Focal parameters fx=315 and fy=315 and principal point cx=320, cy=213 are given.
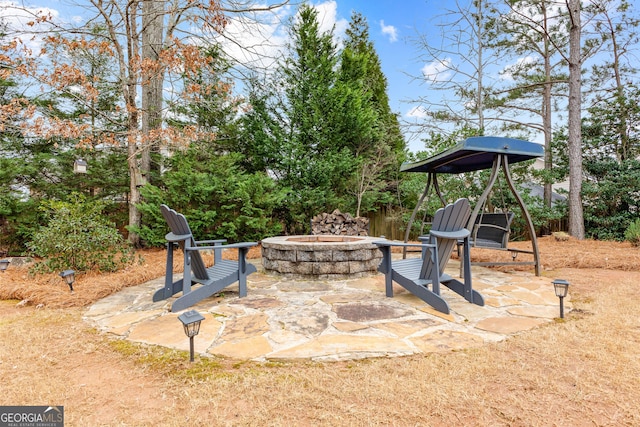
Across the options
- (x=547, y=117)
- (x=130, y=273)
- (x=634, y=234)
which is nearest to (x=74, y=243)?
(x=130, y=273)

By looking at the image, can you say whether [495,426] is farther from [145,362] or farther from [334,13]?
[334,13]

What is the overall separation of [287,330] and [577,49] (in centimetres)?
908

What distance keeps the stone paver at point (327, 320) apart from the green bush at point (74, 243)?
48.1 inches

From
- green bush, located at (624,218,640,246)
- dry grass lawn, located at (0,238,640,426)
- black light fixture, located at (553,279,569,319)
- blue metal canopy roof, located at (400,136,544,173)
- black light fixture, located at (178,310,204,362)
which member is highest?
blue metal canopy roof, located at (400,136,544,173)

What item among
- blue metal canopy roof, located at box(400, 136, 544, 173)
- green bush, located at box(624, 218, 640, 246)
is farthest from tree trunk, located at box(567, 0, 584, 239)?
blue metal canopy roof, located at box(400, 136, 544, 173)

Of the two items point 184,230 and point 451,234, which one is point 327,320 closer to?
point 451,234

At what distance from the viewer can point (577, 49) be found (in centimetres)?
718

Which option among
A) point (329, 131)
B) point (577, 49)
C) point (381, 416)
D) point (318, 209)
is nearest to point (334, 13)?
point (329, 131)

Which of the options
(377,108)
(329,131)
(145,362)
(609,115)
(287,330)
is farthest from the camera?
(377,108)

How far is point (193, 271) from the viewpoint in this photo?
3.05 meters

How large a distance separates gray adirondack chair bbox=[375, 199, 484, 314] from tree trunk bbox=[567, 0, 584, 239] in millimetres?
6449

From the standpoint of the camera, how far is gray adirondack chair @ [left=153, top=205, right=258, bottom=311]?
9.03 ft

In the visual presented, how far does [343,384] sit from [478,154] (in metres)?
3.66

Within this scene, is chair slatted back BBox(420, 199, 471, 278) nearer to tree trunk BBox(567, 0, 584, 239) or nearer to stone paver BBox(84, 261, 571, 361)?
stone paver BBox(84, 261, 571, 361)
